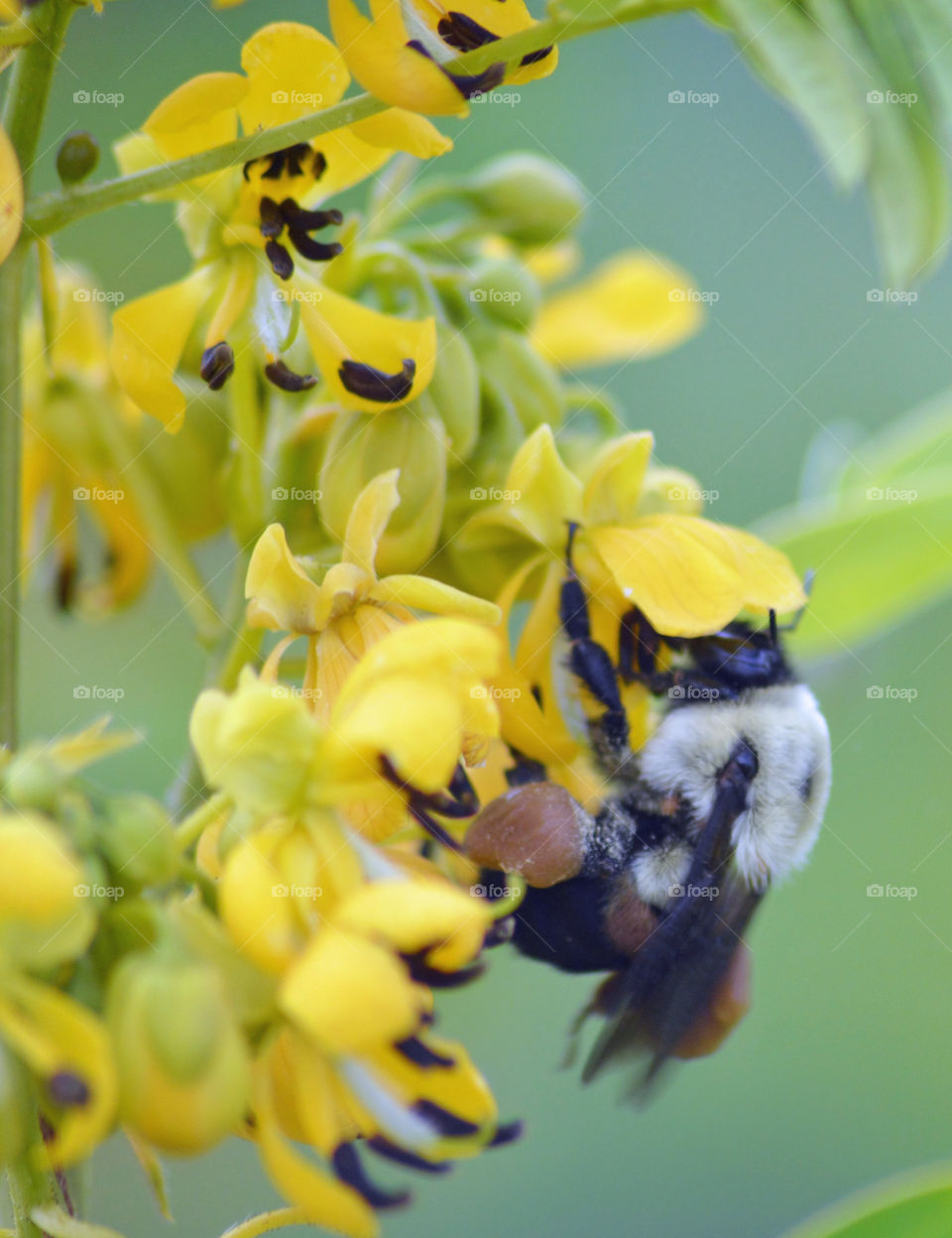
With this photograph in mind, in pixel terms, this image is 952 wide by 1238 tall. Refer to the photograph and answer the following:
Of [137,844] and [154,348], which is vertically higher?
[154,348]

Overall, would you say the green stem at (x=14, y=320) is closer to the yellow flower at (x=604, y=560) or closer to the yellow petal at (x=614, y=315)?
the yellow flower at (x=604, y=560)

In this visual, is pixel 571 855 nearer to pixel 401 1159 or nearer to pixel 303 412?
pixel 401 1159

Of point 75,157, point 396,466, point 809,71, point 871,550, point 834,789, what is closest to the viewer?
point 809,71

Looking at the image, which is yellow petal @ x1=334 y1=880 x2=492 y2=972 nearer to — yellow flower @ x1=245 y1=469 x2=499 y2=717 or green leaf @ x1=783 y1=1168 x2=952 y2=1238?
yellow flower @ x1=245 y1=469 x2=499 y2=717

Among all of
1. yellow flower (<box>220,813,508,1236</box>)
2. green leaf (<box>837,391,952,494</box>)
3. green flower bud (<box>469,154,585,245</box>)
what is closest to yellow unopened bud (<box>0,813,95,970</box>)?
yellow flower (<box>220,813,508,1236</box>)

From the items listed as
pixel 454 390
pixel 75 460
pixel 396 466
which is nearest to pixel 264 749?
pixel 396 466

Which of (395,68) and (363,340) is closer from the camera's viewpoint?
(395,68)

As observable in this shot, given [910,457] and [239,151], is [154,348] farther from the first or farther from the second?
[910,457]
